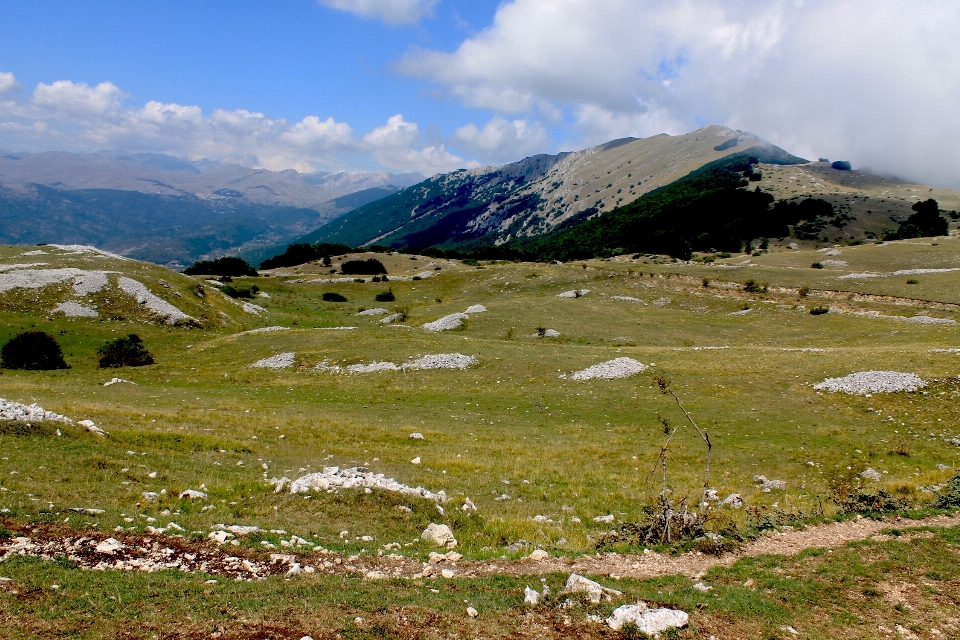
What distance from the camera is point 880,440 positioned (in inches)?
914

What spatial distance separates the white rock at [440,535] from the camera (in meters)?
13.6

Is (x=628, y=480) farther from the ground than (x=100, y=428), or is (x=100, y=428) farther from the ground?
(x=100, y=428)

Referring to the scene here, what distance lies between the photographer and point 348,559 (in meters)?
11.7

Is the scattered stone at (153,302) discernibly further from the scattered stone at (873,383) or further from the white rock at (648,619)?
the scattered stone at (873,383)

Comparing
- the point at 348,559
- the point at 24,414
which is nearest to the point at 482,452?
the point at 348,559

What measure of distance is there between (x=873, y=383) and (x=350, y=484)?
3051cm

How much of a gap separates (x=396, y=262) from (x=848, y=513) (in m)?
113

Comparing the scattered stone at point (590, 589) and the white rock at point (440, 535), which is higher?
the scattered stone at point (590, 589)

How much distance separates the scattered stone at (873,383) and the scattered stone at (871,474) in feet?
36.0

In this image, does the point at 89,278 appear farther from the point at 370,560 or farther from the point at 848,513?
the point at 848,513

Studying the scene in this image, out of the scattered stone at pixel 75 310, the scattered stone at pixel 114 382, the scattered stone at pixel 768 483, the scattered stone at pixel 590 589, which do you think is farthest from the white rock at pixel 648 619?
the scattered stone at pixel 75 310

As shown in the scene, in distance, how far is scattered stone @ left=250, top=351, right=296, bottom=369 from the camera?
40.5 m

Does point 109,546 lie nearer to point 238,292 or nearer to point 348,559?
point 348,559

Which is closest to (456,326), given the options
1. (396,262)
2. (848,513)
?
(848,513)
